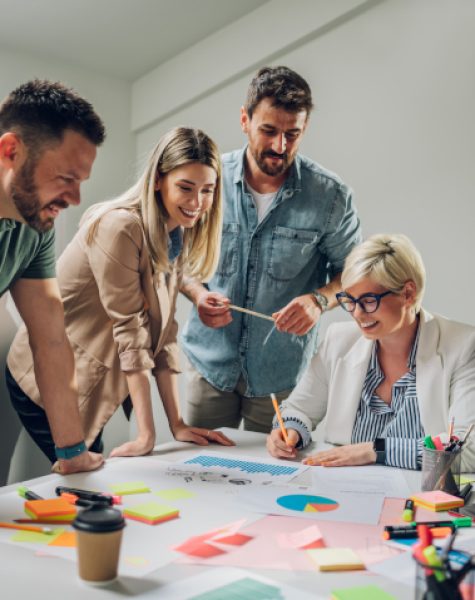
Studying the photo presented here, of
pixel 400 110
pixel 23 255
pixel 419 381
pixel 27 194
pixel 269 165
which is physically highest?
pixel 400 110

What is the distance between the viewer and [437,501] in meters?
1.23

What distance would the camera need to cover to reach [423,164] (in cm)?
262

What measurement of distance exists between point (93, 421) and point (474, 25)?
198 centimetres

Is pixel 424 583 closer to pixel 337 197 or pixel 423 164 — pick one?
pixel 337 197

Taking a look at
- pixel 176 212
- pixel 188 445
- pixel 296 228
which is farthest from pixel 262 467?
pixel 296 228

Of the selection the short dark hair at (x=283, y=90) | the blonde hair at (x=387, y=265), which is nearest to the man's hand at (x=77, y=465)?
the blonde hair at (x=387, y=265)

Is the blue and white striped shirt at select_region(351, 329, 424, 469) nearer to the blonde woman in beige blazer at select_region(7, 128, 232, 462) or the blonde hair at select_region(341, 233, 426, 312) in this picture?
the blonde hair at select_region(341, 233, 426, 312)

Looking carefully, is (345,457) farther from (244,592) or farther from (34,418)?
(34,418)

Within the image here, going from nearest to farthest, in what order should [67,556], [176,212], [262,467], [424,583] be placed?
1. [424,583]
2. [67,556]
3. [262,467]
4. [176,212]

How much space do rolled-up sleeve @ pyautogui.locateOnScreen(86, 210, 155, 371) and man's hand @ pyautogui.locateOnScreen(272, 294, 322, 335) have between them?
18.5 inches

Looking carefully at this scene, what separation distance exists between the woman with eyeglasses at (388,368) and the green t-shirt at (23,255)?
74 centimetres

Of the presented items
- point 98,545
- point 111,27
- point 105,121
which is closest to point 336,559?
point 98,545

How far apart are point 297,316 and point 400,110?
3.86 ft

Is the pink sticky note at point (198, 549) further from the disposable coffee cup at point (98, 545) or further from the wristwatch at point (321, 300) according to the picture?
the wristwatch at point (321, 300)
